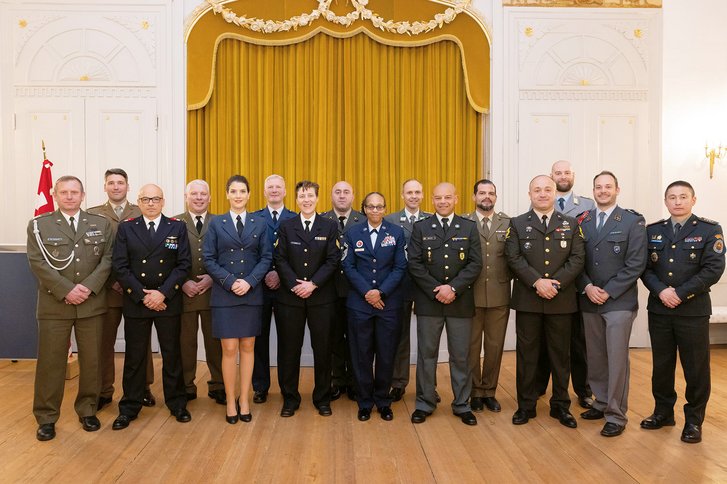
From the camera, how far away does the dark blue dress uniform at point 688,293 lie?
353 cm

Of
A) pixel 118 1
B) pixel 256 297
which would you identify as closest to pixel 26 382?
pixel 256 297

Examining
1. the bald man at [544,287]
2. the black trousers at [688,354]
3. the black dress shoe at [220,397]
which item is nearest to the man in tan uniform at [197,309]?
the black dress shoe at [220,397]

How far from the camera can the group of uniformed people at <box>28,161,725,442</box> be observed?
363 centimetres

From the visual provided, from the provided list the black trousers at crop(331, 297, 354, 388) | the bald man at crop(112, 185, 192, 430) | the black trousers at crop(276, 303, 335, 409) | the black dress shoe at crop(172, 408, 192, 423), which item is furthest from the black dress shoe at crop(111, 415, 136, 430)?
the black trousers at crop(331, 297, 354, 388)

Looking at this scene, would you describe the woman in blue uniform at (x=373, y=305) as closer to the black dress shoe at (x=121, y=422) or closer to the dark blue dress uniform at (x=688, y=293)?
the black dress shoe at (x=121, y=422)

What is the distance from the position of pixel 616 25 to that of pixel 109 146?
18.3ft

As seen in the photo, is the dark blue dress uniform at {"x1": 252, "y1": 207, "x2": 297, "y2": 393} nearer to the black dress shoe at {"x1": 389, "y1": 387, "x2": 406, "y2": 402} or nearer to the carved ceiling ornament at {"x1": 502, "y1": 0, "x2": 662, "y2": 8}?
the black dress shoe at {"x1": 389, "y1": 387, "x2": 406, "y2": 402}

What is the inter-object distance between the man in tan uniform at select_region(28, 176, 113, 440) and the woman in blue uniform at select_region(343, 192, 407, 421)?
162 cm

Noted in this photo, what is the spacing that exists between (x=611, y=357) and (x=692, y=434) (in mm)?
617

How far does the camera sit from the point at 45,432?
357 cm

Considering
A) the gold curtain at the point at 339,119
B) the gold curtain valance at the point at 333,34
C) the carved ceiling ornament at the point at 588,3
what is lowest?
the gold curtain at the point at 339,119

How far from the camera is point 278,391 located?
15.1ft

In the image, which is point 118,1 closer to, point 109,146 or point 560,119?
point 109,146

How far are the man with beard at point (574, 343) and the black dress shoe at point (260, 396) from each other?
6.45 ft
